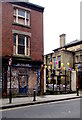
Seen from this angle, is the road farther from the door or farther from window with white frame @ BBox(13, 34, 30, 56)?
window with white frame @ BBox(13, 34, 30, 56)

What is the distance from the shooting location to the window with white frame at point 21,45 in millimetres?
17136

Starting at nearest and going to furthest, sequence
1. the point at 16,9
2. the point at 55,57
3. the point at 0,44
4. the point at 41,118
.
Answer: the point at 41,118 → the point at 0,44 → the point at 16,9 → the point at 55,57

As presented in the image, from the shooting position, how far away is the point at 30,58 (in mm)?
17812

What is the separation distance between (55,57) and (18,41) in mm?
13987

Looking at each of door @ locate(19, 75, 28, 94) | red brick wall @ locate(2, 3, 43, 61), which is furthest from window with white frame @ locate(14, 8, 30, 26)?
door @ locate(19, 75, 28, 94)

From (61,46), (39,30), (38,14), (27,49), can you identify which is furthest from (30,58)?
(61,46)

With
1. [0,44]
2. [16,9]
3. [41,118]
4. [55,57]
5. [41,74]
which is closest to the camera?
[41,118]

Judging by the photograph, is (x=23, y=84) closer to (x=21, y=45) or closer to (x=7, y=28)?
(x=21, y=45)

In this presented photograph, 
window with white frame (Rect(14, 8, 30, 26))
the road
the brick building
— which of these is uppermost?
window with white frame (Rect(14, 8, 30, 26))

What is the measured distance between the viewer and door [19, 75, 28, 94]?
17.2 meters

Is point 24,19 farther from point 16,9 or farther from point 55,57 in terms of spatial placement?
point 55,57

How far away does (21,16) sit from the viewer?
58.4 ft

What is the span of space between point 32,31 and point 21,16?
1995mm

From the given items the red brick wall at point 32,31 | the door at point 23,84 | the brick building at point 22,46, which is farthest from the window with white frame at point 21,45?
the door at point 23,84
